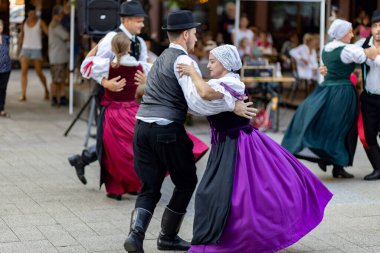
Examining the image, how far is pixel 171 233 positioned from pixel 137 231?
1.30 feet

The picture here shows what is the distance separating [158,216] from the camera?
7.52 m

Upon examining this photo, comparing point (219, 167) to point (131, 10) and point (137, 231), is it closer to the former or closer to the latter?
point (137, 231)

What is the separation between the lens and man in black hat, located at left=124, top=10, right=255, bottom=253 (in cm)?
602

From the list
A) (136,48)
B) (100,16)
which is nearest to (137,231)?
(136,48)

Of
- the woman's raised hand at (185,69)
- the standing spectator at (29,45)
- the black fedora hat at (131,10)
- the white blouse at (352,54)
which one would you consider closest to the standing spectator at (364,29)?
the standing spectator at (29,45)

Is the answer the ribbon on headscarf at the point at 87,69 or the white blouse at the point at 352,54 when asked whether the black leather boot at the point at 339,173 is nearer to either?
the white blouse at the point at 352,54

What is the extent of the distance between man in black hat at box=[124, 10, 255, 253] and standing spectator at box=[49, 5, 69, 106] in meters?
9.57

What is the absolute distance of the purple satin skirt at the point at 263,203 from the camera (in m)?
5.79

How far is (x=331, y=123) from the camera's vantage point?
9.13 metres

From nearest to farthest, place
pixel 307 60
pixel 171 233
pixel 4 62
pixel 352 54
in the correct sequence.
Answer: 1. pixel 171 233
2. pixel 352 54
3. pixel 4 62
4. pixel 307 60

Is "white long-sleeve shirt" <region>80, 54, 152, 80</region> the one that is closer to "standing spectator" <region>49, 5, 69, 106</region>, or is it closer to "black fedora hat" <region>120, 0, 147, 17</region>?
"black fedora hat" <region>120, 0, 147, 17</region>

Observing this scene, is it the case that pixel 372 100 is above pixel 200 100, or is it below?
below

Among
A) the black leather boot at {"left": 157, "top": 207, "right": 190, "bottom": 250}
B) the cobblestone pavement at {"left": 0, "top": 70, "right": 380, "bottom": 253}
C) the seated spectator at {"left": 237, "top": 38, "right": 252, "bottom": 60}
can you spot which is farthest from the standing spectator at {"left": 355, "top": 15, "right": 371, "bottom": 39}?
the black leather boot at {"left": 157, "top": 207, "right": 190, "bottom": 250}

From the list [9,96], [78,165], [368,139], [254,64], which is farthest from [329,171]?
[9,96]
